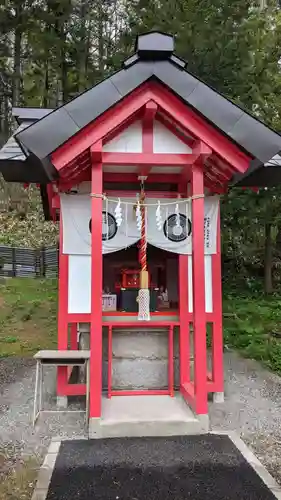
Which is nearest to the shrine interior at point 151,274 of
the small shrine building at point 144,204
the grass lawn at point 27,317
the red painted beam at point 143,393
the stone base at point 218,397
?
the small shrine building at point 144,204

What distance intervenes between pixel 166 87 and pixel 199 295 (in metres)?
2.51

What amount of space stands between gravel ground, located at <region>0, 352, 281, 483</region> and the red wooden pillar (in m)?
0.51

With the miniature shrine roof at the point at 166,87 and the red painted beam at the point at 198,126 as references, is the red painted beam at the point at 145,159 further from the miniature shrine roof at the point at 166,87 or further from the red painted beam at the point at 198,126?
the miniature shrine roof at the point at 166,87

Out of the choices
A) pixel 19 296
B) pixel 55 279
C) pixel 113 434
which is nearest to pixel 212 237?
pixel 113 434

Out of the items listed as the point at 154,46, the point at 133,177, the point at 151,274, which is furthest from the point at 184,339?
the point at 154,46

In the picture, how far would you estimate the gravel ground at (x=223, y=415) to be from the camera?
4.52m

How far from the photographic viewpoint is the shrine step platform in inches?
186

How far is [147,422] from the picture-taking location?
4.77 meters

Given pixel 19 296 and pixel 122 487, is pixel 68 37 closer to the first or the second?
pixel 19 296

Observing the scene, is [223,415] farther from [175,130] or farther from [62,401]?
[175,130]

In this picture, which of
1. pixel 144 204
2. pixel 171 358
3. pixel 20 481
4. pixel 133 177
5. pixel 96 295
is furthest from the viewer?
pixel 133 177

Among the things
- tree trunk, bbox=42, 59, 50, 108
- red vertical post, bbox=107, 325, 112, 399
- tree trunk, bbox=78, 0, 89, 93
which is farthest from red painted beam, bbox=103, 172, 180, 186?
tree trunk, bbox=42, 59, 50, 108

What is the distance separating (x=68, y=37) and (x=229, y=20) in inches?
474

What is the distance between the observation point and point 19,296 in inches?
526
